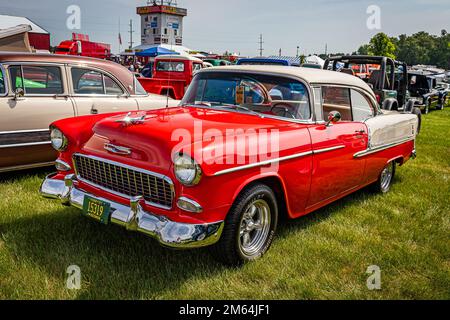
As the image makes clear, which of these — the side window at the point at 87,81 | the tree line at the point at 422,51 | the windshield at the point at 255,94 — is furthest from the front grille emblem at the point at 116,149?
the tree line at the point at 422,51

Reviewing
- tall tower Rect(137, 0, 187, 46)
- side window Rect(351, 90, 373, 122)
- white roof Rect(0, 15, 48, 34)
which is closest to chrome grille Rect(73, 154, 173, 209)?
side window Rect(351, 90, 373, 122)

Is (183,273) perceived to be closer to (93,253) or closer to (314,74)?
(93,253)

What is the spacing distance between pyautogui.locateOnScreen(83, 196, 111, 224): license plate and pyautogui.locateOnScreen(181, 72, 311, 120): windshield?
5.00ft

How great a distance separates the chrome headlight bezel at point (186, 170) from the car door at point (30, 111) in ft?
9.87

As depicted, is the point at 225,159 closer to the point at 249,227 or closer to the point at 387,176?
the point at 249,227

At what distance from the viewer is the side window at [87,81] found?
547cm

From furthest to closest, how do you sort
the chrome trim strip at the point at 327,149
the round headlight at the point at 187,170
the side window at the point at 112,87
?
1. the side window at the point at 112,87
2. the chrome trim strip at the point at 327,149
3. the round headlight at the point at 187,170

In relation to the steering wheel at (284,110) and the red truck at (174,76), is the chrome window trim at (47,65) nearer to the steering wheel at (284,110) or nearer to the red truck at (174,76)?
the steering wheel at (284,110)

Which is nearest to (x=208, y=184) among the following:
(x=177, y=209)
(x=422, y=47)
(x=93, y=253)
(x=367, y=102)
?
(x=177, y=209)

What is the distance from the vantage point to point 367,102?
189 inches

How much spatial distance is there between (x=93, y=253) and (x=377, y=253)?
239cm

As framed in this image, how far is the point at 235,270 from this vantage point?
10.2ft

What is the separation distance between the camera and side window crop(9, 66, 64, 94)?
16.3 ft

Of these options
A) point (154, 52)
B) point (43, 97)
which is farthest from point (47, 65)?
point (154, 52)
